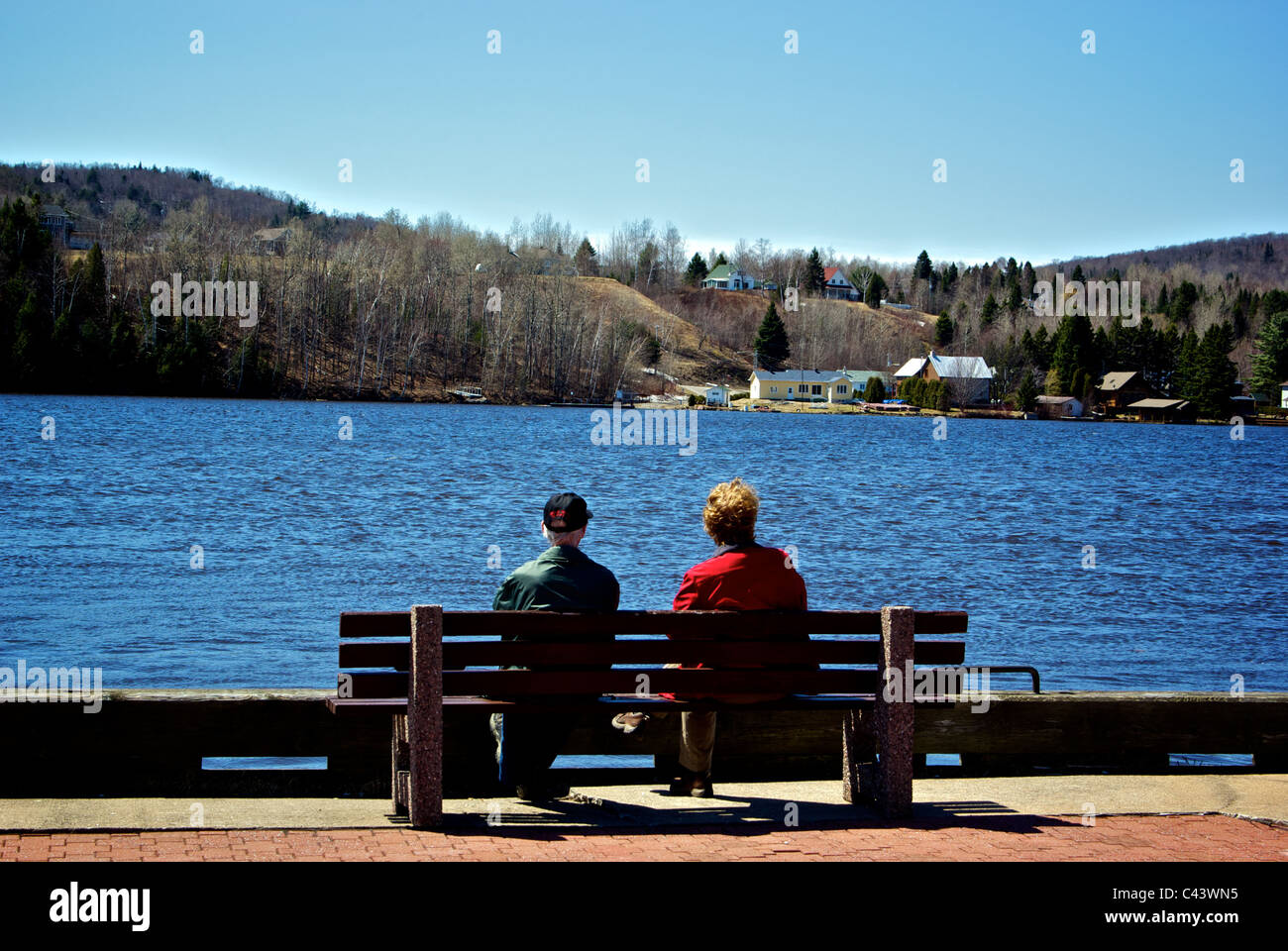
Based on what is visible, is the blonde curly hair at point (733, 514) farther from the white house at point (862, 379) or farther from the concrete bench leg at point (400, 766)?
the white house at point (862, 379)

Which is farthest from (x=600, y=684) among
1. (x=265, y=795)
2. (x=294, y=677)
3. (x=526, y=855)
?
(x=294, y=677)

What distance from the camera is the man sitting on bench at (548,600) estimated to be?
671cm

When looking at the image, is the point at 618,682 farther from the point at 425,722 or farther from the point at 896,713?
the point at 896,713

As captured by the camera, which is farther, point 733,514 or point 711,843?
point 733,514

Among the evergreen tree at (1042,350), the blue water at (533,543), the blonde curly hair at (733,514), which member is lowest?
the blue water at (533,543)

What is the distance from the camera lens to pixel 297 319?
12525 cm

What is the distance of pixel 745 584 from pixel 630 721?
1.04 m

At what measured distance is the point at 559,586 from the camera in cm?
670

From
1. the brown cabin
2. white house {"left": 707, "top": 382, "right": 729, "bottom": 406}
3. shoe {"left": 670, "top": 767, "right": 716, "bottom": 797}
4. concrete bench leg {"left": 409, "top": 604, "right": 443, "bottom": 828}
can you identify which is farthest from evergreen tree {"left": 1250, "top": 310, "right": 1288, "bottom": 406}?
concrete bench leg {"left": 409, "top": 604, "right": 443, "bottom": 828}

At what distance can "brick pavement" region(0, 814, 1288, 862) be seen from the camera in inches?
218

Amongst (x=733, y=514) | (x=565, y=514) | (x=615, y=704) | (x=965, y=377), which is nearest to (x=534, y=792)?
(x=615, y=704)

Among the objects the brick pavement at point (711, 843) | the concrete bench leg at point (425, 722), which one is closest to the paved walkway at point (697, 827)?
the brick pavement at point (711, 843)

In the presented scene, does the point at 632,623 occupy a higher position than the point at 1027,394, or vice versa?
the point at 1027,394

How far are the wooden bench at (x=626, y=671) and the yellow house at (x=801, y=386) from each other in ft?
540
